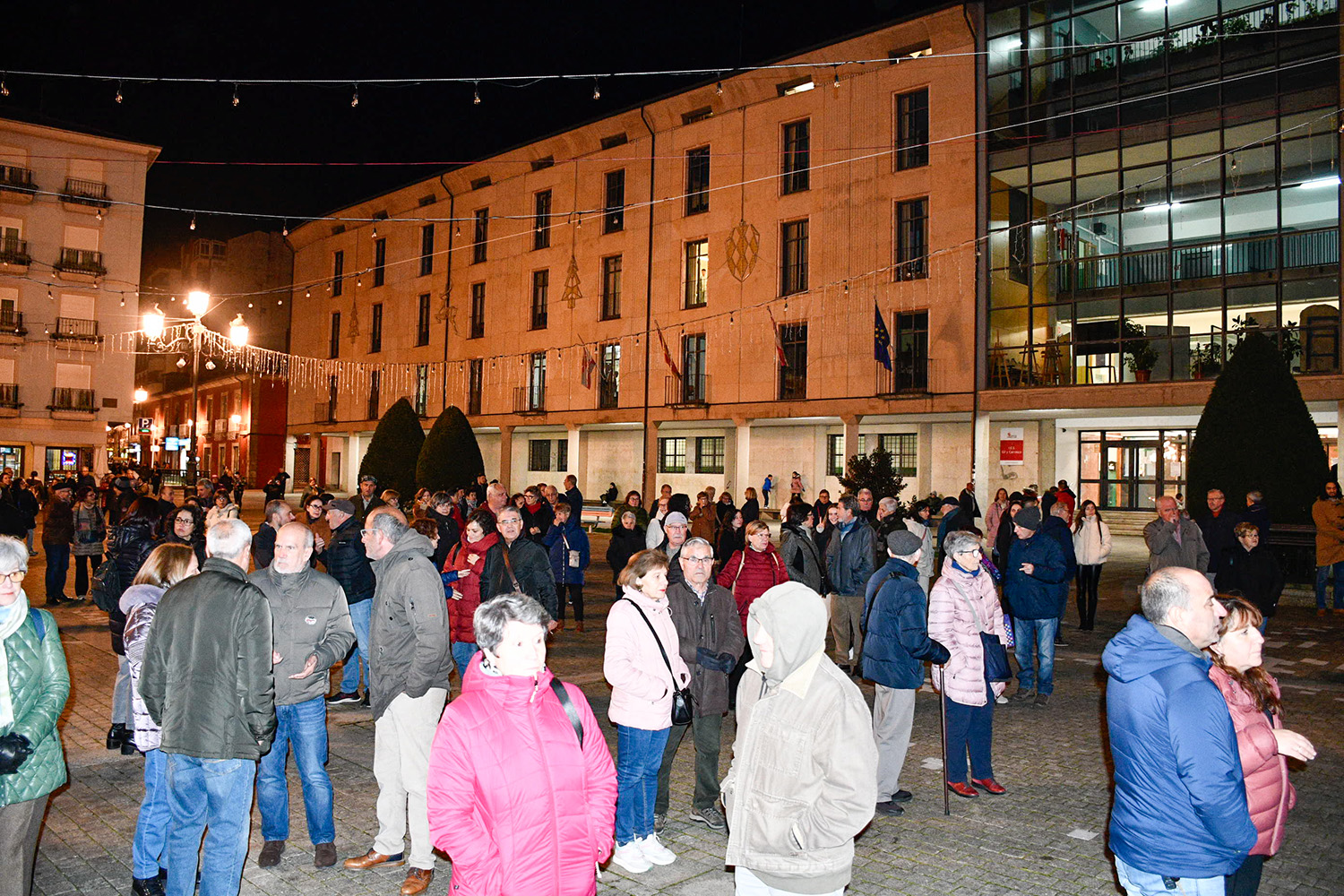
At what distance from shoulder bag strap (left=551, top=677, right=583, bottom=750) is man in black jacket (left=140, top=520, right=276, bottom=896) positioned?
178 centimetres

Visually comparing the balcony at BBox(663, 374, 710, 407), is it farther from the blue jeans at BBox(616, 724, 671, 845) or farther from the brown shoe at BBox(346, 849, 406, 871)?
the brown shoe at BBox(346, 849, 406, 871)

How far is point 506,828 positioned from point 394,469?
24.5 meters

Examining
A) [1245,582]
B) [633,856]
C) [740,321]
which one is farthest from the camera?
[740,321]

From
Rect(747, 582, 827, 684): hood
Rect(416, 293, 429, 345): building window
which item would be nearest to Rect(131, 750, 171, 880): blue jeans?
Rect(747, 582, 827, 684): hood

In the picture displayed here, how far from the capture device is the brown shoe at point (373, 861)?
186 inches

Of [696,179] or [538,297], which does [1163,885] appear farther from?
[538,297]

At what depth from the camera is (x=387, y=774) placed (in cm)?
484

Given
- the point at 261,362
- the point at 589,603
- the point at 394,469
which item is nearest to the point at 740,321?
the point at 394,469

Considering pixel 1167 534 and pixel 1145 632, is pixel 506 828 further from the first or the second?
pixel 1167 534

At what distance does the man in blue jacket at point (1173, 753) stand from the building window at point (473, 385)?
129 feet

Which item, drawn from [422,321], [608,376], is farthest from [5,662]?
[422,321]

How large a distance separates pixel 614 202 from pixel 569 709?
34820mm

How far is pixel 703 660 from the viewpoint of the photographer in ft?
17.6

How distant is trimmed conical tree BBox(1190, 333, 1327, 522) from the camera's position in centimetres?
1639
